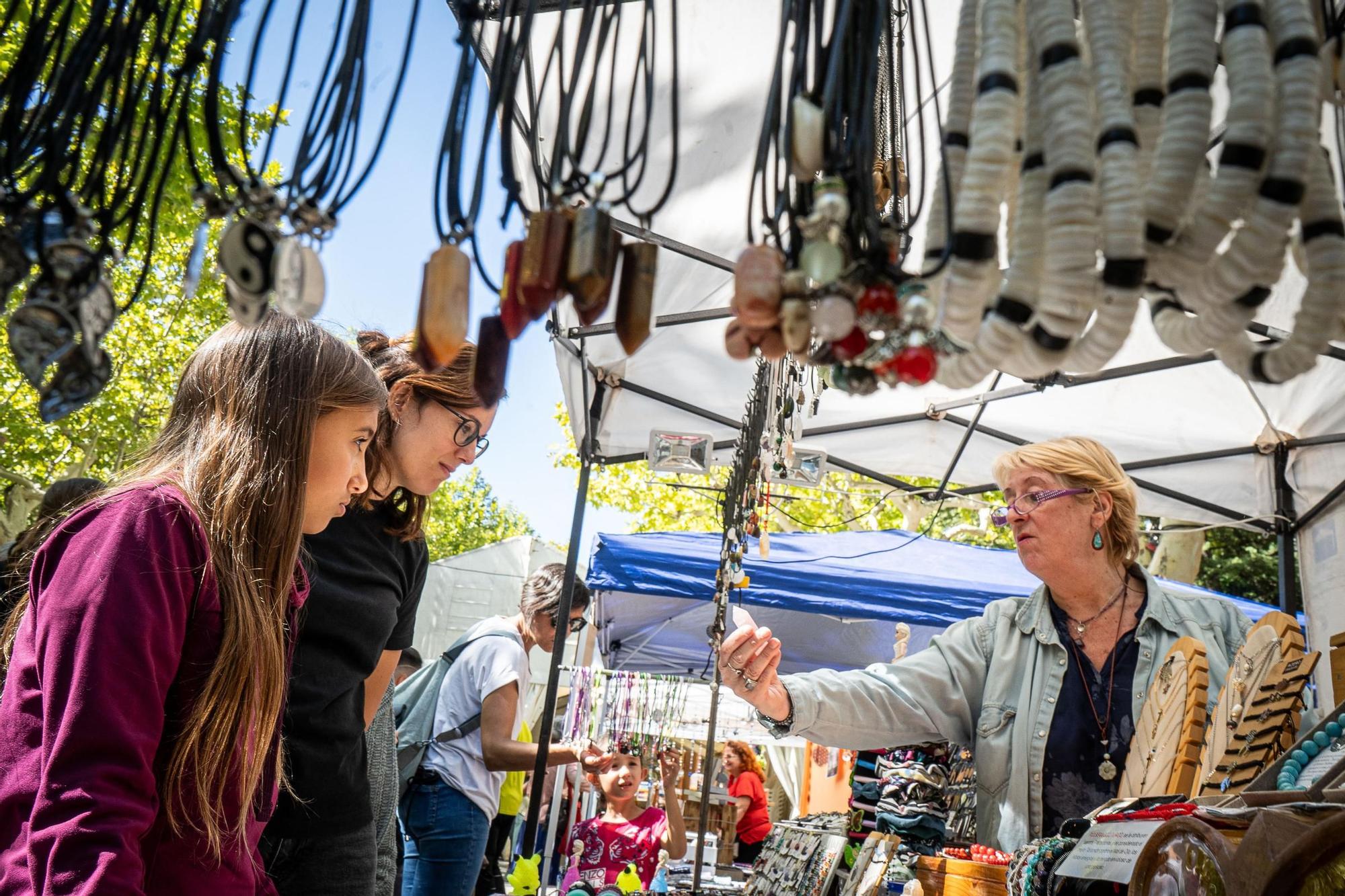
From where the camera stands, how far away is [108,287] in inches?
27.7

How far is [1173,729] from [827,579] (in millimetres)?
3842

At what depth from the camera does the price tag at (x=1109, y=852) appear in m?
1.10

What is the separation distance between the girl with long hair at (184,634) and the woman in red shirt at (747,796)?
229 inches

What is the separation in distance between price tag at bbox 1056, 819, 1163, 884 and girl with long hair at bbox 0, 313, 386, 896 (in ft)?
3.34

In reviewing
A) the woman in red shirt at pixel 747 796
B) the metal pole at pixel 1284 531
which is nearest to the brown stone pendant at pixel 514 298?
the metal pole at pixel 1284 531

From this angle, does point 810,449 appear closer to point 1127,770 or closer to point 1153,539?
point 1127,770

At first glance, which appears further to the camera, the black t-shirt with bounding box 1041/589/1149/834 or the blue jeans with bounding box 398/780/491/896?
the blue jeans with bounding box 398/780/491/896

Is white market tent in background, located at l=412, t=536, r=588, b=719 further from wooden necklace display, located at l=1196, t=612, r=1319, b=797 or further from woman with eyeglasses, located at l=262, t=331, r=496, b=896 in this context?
wooden necklace display, located at l=1196, t=612, r=1319, b=797

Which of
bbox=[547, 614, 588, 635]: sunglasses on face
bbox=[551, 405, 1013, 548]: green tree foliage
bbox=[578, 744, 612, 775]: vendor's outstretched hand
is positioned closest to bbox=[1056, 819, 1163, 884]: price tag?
bbox=[578, 744, 612, 775]: vendor's outstretched hand

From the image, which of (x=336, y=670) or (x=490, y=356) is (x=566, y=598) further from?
(x=490, y=356)

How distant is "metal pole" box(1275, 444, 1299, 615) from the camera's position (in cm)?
468

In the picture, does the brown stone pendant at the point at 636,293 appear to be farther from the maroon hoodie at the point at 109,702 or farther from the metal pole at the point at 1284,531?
the metal pole at the point at 1284,531

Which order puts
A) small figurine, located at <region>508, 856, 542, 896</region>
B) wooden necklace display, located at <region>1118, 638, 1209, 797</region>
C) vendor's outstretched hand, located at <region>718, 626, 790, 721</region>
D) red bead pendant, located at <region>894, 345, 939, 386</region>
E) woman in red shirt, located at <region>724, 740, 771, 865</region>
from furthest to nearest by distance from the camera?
woman in red shirt, located at <region>724, 740, 771, 865</region> < small figurine, located at <region>508, 856, 542, 896</region> < vendor's outstretched hand, located at <region>718, 626, 790, 721</region> < wooden necklace display, located at <region>1118, 638, 1209, 797</region> < red bead pendant, located at <region>894, 345, 939, 386</region>

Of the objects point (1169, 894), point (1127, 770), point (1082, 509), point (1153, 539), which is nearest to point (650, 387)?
point (1082, 509)
